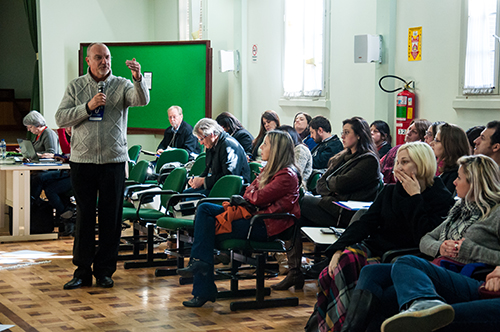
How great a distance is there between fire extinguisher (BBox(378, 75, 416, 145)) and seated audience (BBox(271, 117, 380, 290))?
1.48 meters

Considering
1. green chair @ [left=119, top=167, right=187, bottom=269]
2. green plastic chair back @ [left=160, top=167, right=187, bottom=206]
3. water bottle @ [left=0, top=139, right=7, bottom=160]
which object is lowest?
green chair @ [left=119, top=167, right=187, bottom=269]

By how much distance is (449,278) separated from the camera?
266 centimetres

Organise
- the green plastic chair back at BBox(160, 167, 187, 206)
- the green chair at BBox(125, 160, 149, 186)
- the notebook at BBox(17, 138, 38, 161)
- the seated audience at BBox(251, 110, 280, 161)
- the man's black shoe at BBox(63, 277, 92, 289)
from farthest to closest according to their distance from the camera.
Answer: the seated audience at BBox(251, 110, 280, 161)
the notebook at BBox(17, 138, 38, 161)
the green chair at BBox(125, 160, 149, 186)
the green plastic chair back at BBox(160, 167, 187, 206)
the man's black shoe at BBox(63, 277, 92, 289)

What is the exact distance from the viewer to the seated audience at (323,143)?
6109 mm

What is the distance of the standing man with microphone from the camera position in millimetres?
4355

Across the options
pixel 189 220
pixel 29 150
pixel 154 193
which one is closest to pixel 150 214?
pixel 154 193

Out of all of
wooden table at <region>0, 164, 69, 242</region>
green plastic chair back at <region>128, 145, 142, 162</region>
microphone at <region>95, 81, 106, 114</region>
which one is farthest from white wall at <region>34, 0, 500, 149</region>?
wooden table at <region>0, 164, 69, 242</region>

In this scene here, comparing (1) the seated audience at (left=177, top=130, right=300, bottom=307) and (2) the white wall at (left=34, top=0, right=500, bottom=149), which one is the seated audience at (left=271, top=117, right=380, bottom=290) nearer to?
(1) the seated audience at (left=177, top=130, right=300, bottom=307)

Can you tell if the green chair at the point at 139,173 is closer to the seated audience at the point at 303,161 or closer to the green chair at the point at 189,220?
the green chair at the point at 189,220

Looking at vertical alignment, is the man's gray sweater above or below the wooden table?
above

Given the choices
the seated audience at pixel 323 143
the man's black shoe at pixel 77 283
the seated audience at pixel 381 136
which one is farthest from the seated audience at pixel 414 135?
the man's black shoe at pixel 77 283

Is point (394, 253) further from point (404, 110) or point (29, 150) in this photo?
point (29, 150)

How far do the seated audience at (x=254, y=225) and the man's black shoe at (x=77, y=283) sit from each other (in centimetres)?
88

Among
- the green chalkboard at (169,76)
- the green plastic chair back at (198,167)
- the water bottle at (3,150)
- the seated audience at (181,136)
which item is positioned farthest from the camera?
the green chalkboard at (169,76)
